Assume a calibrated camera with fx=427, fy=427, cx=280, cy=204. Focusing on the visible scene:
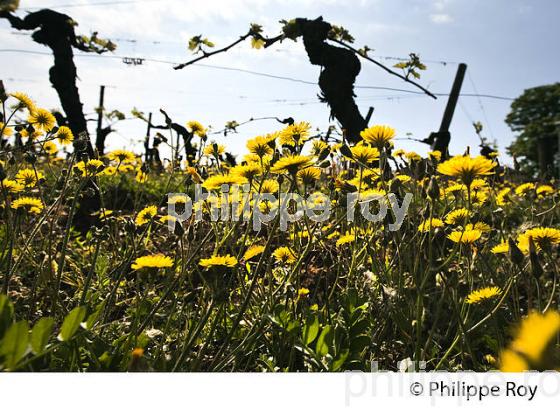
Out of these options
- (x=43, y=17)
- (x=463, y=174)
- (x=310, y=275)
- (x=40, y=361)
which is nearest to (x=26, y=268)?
(x=310, y=275)

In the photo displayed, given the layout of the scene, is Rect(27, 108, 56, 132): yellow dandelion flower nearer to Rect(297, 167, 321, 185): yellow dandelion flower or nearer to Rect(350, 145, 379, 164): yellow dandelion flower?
Rect(297, 167, 321, 185): yellow dandelion flower

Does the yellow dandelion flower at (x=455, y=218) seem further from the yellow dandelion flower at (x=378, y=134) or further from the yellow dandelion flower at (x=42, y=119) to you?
the yellow dandelion flower at (x=42, y=119)

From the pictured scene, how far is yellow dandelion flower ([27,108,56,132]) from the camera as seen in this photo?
2049 millimetres

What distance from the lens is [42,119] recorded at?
2.07 meters

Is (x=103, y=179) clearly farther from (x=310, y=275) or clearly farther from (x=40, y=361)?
(x=40, y=361)

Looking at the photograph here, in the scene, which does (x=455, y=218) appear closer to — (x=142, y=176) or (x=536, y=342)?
(x=536, y=342)

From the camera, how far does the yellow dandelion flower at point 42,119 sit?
205cm

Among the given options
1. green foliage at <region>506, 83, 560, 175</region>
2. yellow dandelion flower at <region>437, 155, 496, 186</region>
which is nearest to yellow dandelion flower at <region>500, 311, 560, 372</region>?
yellow dandelion flower at <region>437, 155, 496, 186</region>

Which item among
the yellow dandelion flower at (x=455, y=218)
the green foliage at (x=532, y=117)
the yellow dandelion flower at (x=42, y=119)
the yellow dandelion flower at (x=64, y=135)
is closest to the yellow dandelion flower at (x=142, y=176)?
the yellow dandelion flower at (x=64, y=135)

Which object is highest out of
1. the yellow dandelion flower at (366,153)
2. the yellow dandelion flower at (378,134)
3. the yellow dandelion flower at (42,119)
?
the yellow dandelion flower at (378,134)

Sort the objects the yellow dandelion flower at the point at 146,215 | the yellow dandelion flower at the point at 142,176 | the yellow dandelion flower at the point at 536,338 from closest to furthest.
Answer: the yellow dandelion flower at the point at 536,338
the yellow dandelion flower at the point at 146,215
the yellow dandelion flower at the point at 142,176

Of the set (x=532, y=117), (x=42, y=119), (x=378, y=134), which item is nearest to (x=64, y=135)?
(x=42, y=119)

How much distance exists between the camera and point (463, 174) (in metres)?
1.28
